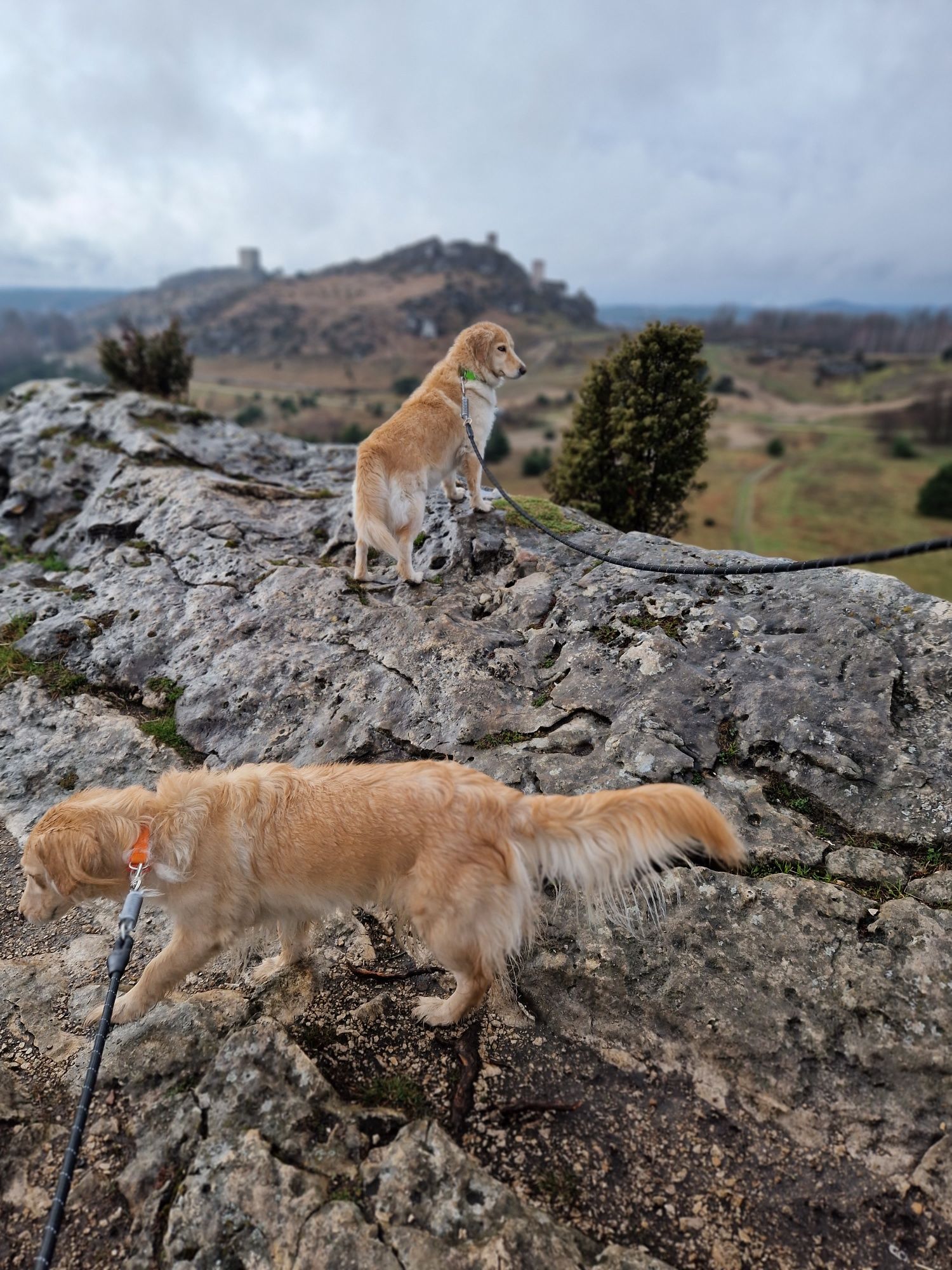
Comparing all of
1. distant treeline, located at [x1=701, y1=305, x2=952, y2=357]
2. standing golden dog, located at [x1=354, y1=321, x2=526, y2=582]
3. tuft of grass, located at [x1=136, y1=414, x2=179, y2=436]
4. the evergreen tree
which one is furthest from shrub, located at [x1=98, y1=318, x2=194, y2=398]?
distant treeline, located at [x1=701, y1=305, x2=952, y2=357]

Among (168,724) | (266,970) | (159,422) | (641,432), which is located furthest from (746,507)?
(266,970)

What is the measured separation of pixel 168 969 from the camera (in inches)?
175

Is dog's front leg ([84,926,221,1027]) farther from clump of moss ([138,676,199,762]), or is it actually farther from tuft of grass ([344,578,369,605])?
Answer: tuft of grass ([344,578,369,605])

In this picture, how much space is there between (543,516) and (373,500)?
2611 mm

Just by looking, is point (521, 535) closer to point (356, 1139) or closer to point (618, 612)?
point (618, 612)

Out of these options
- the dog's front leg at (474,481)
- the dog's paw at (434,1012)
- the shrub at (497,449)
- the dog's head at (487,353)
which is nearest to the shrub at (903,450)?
the shrub at (497,449)

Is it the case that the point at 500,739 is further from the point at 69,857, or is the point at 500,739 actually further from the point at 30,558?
the point at 30,558

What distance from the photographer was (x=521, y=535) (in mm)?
8656

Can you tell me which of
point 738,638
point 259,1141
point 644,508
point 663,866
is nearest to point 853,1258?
point 663,866

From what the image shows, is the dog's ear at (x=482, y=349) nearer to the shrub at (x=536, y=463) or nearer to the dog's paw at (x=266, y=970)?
the dog's paw at (x=266, y=970)

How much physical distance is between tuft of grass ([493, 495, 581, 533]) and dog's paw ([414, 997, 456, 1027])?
19.4 feet

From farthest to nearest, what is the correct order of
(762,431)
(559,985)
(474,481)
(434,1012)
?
(762,431), (474,481), (559,985), (434,1012)

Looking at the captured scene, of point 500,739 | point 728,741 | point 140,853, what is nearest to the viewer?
point 140,853

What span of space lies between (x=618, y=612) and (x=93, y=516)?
30.5ft
